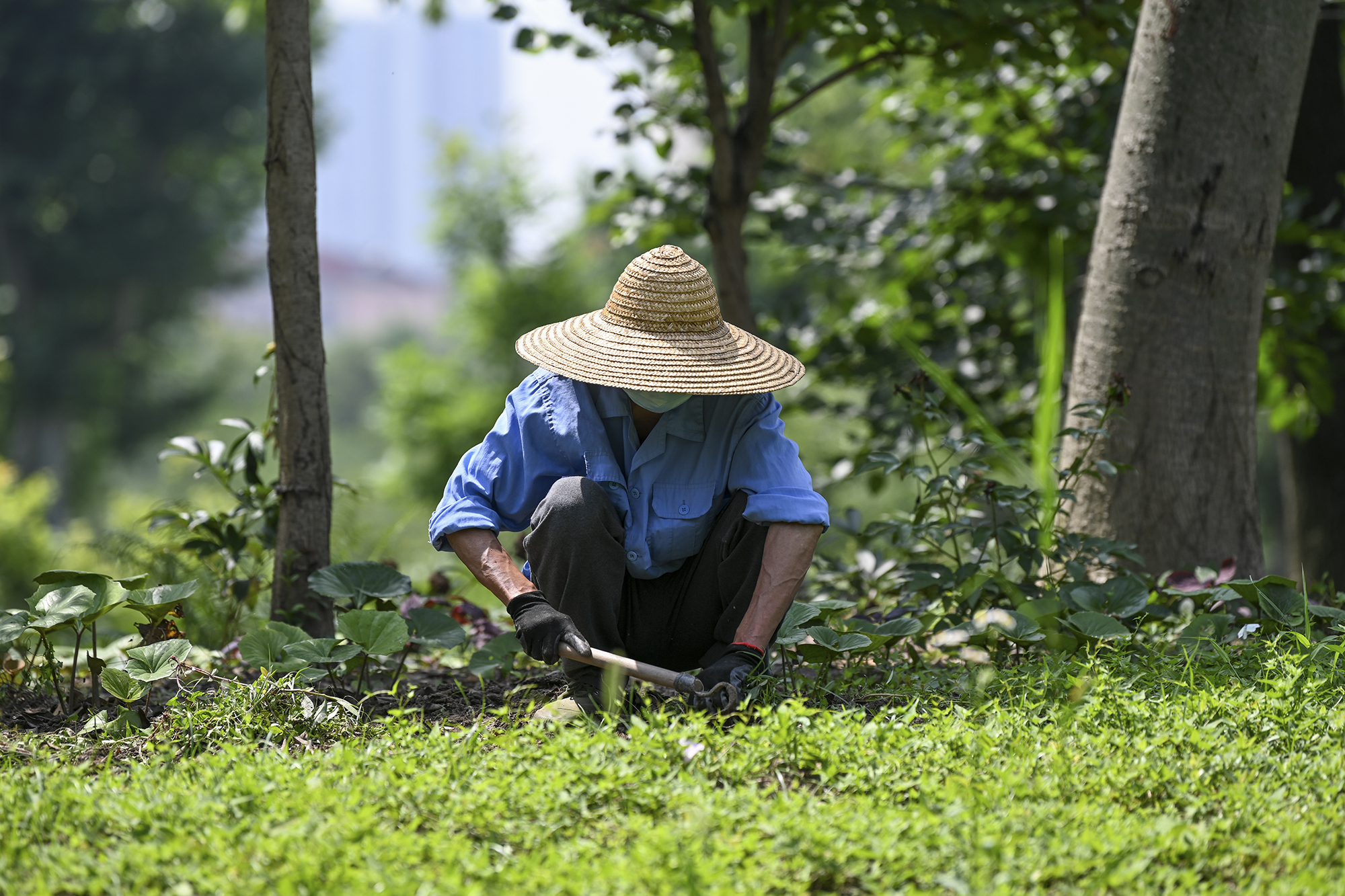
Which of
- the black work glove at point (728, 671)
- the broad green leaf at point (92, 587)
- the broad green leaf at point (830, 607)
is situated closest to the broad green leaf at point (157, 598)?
the broad green leaf at point (92, 587)

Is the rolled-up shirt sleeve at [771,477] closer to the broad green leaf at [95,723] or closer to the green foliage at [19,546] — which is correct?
the broad green leaf at [95,723]

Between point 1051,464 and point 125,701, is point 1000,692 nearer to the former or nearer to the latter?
point 1051,464

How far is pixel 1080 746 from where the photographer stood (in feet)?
6.88

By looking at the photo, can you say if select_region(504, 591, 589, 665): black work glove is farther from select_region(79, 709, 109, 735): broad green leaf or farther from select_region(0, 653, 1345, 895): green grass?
select_region(79, 709, 109, 735): broad green leaf

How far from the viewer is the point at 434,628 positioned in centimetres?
268

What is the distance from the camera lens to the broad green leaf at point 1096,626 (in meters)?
2.63

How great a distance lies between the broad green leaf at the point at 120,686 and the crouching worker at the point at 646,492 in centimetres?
71

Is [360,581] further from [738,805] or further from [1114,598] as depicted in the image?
[1114,598]

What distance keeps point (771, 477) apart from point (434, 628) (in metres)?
0.91

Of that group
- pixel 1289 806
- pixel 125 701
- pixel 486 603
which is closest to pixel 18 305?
pixel 486 603

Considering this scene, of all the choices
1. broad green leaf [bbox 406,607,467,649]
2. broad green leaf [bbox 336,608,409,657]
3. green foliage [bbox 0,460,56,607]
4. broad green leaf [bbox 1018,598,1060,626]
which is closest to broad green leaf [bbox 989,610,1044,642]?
broad green leaf [bbox 1018,598,1060,626]

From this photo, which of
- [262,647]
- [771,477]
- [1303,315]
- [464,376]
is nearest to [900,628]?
[771,477]

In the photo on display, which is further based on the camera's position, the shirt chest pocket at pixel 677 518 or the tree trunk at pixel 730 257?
the tree trunk at pixel 730 257

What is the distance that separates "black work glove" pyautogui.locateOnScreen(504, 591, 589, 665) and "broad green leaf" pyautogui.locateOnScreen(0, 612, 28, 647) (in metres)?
1.07
